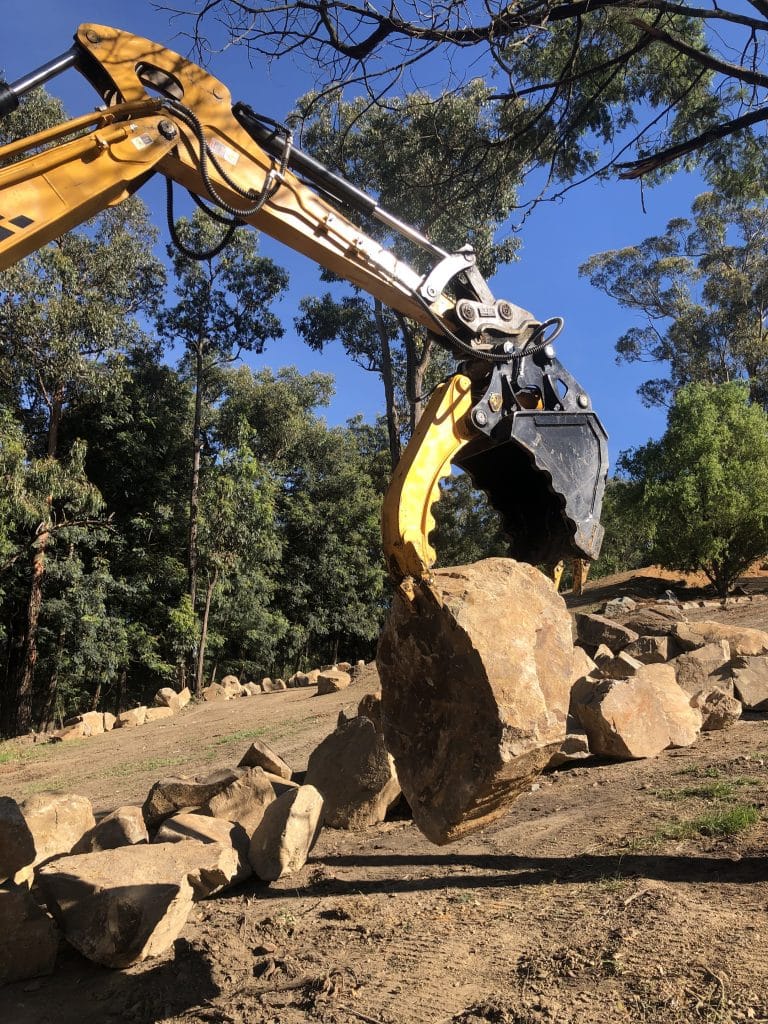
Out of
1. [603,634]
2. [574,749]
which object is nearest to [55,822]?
[574,749]

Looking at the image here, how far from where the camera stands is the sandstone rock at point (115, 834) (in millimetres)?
5145

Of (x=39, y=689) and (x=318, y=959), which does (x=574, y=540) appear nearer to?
(x=318, y=959)

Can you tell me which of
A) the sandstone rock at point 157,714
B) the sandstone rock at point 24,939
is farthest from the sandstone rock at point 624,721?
the sandstone rock at point 157,714

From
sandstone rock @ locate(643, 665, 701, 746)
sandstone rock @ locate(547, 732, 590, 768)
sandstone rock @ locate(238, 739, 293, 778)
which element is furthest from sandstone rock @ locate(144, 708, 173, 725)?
sandstone rock @ locate(643, 665, 701, 746)

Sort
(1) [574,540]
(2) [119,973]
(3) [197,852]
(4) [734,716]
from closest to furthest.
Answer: (1) [574,540] → (2) [119,973] → (3) [197,852] → (4) [734,716]

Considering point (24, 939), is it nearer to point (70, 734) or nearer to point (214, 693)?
point (70, 734)

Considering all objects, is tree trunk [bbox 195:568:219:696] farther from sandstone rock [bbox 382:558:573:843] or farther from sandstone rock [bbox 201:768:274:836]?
sandstone rock [bbox 382:558:573:843]

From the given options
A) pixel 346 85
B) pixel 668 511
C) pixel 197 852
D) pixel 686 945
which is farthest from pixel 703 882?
pixel 668 511

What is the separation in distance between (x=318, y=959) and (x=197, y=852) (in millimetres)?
1234

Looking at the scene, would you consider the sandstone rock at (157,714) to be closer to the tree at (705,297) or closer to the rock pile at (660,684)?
the rock pile at (660,684)

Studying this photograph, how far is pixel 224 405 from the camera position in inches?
957

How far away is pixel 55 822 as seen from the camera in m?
5.53

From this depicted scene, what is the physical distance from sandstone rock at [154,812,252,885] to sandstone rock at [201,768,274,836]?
1.00 ft

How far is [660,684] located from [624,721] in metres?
0.69
